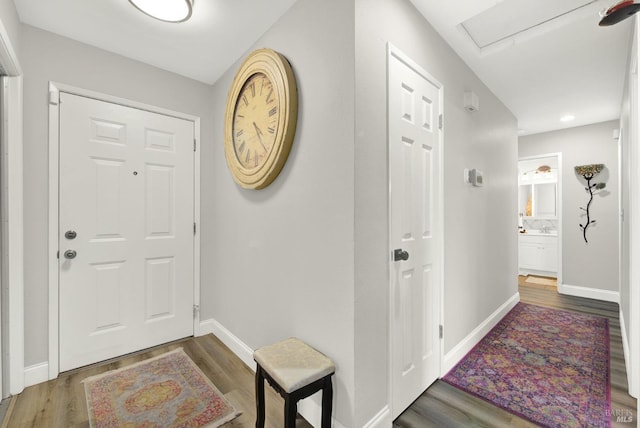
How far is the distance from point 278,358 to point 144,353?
1622 mm

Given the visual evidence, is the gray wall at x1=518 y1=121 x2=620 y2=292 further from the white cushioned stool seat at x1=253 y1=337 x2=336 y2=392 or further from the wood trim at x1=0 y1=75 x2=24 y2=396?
the wood trim at x1=0 y1=75 x2=24 y2=396

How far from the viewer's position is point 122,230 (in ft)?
7.46

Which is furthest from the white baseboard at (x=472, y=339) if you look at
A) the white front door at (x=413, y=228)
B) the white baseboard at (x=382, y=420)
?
the white baseboard at (x=382, y=420)

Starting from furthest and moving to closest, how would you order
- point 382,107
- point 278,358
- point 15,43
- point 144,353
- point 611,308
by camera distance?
1. point 611,308
2. point 144,353
3. point 15,43
4. point 382,107
5. point 278,358

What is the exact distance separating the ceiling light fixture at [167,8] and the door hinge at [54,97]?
0.92 m

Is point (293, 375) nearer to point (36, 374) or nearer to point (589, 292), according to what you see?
point (36, 374)

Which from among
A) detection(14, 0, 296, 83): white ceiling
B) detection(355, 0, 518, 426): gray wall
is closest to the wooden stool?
detection(355, 0, 518, 426): gray wall

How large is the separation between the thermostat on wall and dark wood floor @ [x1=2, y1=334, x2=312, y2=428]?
221 centimetres

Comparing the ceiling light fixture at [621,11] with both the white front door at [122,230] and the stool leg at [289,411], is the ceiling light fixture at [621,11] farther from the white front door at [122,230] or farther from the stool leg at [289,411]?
the white front door at [122,230]

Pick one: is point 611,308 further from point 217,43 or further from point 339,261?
point 217,43

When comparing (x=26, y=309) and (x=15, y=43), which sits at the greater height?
(x=15, y=43)

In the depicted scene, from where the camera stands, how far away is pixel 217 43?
7.03 feet

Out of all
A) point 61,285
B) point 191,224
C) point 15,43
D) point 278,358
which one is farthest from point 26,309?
point 278,358

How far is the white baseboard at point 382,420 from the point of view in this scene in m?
1.42
